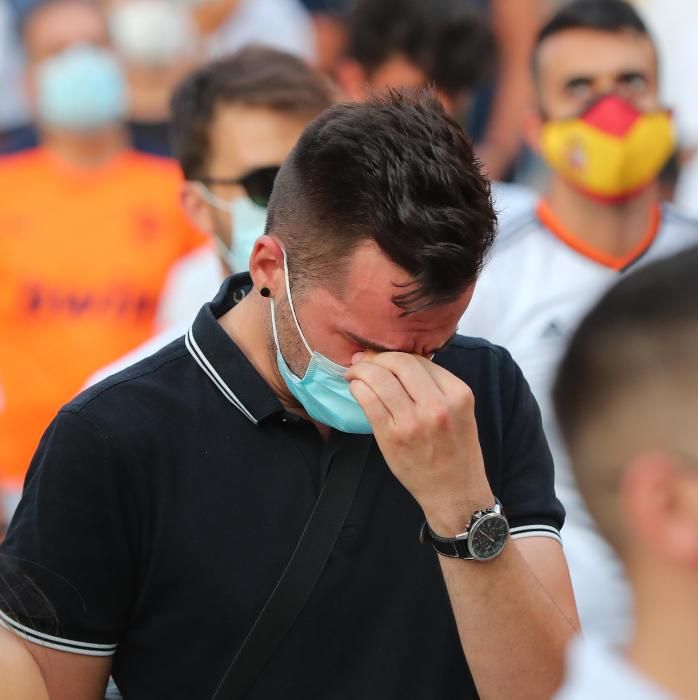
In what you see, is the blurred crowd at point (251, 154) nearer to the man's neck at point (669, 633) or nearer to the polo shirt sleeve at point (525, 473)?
the polo shirt sleeve at point (525, 473)

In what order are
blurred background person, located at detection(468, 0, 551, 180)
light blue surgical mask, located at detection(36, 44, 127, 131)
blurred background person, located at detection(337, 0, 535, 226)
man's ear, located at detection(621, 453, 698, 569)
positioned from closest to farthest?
man's ear, located at detection(621, 453, 698, 569)
blurred background person, located at detection(337, 0, 535, 226)
light blue surgical mask, located at detection(36, 44, 127, 131)
blurred background person, located at detection(468, 0, 551, 180)

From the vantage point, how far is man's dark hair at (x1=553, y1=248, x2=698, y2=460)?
4.97 ft

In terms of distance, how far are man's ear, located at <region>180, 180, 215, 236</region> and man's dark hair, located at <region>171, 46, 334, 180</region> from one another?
0.12ft

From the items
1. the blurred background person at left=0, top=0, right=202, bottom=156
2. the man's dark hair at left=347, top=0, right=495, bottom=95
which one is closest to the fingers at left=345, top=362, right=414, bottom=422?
the man's dark hair at left=347, top=0, right=495, bottom=95

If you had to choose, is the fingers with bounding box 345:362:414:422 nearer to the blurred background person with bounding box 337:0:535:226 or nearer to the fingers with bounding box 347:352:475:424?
the fingers with bounding box 347:352:475:424

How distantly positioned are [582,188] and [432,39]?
124cm

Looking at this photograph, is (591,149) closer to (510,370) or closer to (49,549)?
(510,370)

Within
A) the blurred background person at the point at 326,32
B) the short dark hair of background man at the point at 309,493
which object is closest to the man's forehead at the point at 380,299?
the short dark hair of background man at the point at 309,493

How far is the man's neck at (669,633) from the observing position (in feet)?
4.83

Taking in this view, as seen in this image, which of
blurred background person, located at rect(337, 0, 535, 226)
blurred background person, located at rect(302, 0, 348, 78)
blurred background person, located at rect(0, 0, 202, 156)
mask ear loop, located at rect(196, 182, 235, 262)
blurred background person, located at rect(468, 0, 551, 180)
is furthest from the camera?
blurred background person, located at rect(302, 0, 348, 78)

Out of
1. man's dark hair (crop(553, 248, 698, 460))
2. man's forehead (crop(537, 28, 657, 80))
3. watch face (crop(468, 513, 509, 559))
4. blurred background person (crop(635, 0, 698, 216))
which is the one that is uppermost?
man's dark hair (crop(553, 248, 698, 460))

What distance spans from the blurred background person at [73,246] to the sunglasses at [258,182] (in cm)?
133

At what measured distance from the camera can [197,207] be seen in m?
3.93

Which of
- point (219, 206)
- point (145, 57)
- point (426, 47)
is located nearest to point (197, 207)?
point (219, 206)
